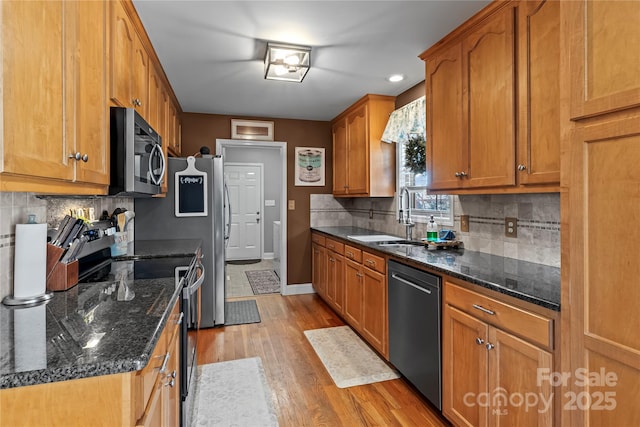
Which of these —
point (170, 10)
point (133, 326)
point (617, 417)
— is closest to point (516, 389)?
point (617, 417)

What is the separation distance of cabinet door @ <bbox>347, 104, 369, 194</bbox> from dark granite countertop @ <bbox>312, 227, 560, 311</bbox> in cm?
137

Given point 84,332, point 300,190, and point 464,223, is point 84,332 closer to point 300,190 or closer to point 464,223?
point 464,223

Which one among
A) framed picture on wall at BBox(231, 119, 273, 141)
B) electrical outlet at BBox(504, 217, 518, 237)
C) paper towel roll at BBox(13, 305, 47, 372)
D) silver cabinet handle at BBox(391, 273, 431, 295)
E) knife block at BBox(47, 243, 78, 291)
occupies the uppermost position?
framed picture on wall at BBox(231, 119, 273, 141)

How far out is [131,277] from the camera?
171 cm

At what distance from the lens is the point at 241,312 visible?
12.8 ft

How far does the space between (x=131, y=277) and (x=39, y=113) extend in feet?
3.13

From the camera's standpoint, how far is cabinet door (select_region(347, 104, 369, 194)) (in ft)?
12.1

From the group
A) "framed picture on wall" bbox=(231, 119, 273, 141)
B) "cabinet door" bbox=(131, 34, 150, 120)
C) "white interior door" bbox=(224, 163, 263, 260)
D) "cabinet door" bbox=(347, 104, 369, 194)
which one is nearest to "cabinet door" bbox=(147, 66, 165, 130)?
"cabinet door" bbox=(131, 34, 150, 120)

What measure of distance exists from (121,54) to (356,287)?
2446mm

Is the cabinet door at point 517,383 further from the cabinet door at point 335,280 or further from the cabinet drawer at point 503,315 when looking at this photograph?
the cabinet door at point 335,280

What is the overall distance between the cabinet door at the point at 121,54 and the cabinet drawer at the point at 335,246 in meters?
2.25

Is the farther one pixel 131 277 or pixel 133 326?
pixel 131 277

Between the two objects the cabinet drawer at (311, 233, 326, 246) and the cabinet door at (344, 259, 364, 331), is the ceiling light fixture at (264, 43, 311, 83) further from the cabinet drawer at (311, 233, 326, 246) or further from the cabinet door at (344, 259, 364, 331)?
the cabinet drawer at (311, 233, 326, 246)

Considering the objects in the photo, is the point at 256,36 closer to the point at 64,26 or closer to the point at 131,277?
the point at 64,26
